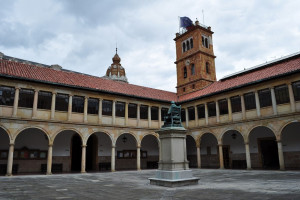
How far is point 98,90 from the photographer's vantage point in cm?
2191

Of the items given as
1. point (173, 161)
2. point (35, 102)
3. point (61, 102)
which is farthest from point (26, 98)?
point (173, 161)

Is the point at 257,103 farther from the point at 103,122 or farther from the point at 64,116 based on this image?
the point at 64,116

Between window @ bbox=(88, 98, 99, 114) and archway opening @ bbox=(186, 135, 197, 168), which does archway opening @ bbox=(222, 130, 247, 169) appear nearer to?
archway opening @ bbox=(186, 135, 197, 168)

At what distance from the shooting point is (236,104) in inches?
866

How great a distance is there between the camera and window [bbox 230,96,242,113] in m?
21.7

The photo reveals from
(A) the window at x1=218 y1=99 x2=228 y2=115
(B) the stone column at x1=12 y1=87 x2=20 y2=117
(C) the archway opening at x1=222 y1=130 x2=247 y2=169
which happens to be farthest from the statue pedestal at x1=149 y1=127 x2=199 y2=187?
(C) the archway opening at x1=222 y1=130 x2=247 y2=169

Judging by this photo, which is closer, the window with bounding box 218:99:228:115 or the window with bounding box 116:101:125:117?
the window with bounding box 218:99:228:115

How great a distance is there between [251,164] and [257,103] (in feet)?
19.4

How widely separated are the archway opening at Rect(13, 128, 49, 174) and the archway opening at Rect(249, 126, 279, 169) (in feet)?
60.2

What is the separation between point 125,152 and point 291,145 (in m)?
15.3

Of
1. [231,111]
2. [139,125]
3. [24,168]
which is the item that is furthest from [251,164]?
[24,168]

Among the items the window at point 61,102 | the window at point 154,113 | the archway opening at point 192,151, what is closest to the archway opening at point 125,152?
the window at point 154,113

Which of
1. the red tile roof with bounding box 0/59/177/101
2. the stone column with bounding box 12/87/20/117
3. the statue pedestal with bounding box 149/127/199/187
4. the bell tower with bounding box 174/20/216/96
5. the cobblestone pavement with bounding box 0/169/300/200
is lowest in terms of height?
the cobblestone pavement with bounding box 0/169/300/200

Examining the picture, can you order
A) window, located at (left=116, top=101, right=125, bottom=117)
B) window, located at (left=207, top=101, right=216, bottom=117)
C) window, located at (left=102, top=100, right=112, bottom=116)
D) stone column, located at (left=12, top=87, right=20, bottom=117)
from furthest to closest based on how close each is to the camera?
window, located at (left=207, top=101, right=216, bottom=117) → window, located at (left=116, top=101, right=125, bottom=117) → window, located at (left=102, top=100, right=112, bottom=116) → stone column, located at (left=12, top=87, right=20, bottom=117)
